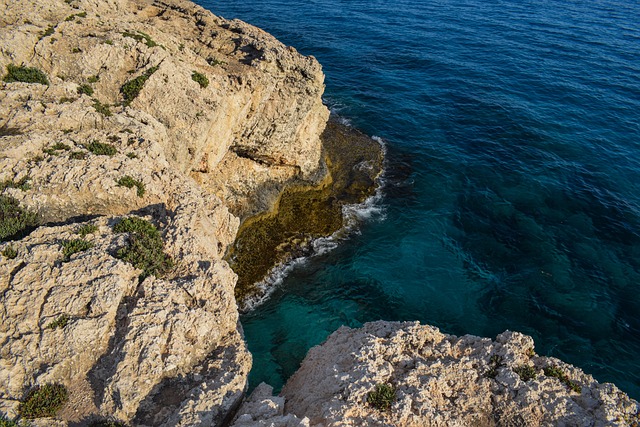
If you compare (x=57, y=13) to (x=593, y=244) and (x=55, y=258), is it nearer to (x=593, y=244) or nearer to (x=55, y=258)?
(x=55, y=258)

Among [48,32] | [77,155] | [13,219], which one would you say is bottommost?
[13,219]

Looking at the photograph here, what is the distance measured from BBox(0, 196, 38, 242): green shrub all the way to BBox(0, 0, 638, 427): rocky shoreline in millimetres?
70

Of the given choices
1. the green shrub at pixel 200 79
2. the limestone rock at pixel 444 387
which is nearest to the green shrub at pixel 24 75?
the green shrub at pixel 200 79

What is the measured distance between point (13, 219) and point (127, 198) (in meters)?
4.48

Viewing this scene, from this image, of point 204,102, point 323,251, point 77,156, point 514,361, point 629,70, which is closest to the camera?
point 514,361

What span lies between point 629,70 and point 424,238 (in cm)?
4469

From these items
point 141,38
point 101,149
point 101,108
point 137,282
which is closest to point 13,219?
point 101,149

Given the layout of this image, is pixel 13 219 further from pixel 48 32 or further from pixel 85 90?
pixel 48 32

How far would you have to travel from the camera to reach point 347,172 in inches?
1618

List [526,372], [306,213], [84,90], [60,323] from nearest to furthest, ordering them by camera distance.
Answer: [60,323] < [526,372] < [84,90] < [306,213]

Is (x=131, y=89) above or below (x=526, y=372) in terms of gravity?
above

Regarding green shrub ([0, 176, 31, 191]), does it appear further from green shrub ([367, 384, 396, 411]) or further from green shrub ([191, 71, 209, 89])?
green shrub ([367, 384, 396, 411])

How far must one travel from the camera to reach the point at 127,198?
19.0 m

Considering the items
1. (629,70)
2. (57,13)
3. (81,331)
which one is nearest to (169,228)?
(81,331)
